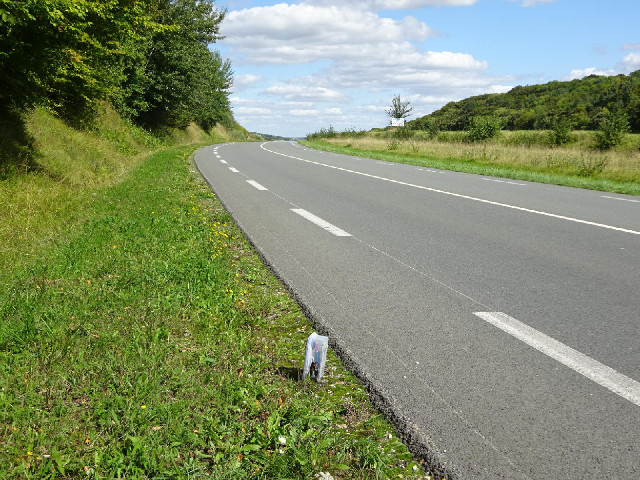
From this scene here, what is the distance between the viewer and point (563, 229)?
7613mm

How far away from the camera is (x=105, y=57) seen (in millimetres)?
14961

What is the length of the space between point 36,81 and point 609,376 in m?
11.3

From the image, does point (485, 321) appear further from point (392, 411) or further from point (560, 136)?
point (560, 136)

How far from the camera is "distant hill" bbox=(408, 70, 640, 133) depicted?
60.9 metres

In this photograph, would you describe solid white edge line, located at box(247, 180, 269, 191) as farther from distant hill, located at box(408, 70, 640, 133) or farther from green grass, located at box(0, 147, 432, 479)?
distant hill, located at box(408, 70, 640, 133)

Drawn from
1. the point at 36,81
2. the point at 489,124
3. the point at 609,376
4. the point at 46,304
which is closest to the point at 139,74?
the point at 36,81

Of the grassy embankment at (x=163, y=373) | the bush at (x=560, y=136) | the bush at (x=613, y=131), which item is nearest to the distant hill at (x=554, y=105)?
the bush at (x=560, y=136)

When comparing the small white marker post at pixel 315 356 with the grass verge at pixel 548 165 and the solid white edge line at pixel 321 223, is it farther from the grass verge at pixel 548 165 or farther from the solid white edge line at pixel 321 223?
the grass verge at pixel 548 165

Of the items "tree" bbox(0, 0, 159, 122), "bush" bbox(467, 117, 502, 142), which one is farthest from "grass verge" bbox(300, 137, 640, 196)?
"tree" bbox(0, 0, 159, 122)

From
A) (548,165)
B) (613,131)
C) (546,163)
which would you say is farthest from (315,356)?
(613,131)

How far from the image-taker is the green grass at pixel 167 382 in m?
2.31

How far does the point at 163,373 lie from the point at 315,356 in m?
0.87

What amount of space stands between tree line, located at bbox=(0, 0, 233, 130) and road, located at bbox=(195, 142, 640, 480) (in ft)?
14.0

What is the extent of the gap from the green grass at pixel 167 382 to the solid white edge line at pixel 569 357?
1291 millimetres
